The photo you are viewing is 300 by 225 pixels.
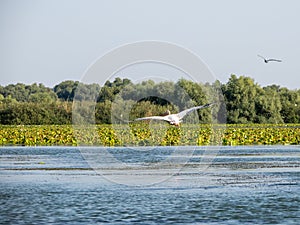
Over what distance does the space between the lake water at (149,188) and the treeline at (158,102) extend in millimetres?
2264

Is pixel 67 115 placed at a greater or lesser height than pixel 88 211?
greater

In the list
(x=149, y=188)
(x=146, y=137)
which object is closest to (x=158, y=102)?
(x=149, y=188)

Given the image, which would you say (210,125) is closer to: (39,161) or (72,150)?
(72,150)

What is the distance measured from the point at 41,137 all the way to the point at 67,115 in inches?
1049

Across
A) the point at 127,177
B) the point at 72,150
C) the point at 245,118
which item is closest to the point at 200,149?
the point at 72,150

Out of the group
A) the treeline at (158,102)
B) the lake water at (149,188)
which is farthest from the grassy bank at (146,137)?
the lake water at (149,188)

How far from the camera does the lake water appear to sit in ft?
58.0

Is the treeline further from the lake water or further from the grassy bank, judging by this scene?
the lake water

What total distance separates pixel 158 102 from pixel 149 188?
8.30m

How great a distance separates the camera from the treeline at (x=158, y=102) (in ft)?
94.0

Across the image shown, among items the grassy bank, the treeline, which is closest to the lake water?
the treeline

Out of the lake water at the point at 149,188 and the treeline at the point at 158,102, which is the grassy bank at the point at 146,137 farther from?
the lake water at the point at 149,188

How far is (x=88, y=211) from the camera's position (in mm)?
18219

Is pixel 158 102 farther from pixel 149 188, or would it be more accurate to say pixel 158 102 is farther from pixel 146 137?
pixel 146 137
